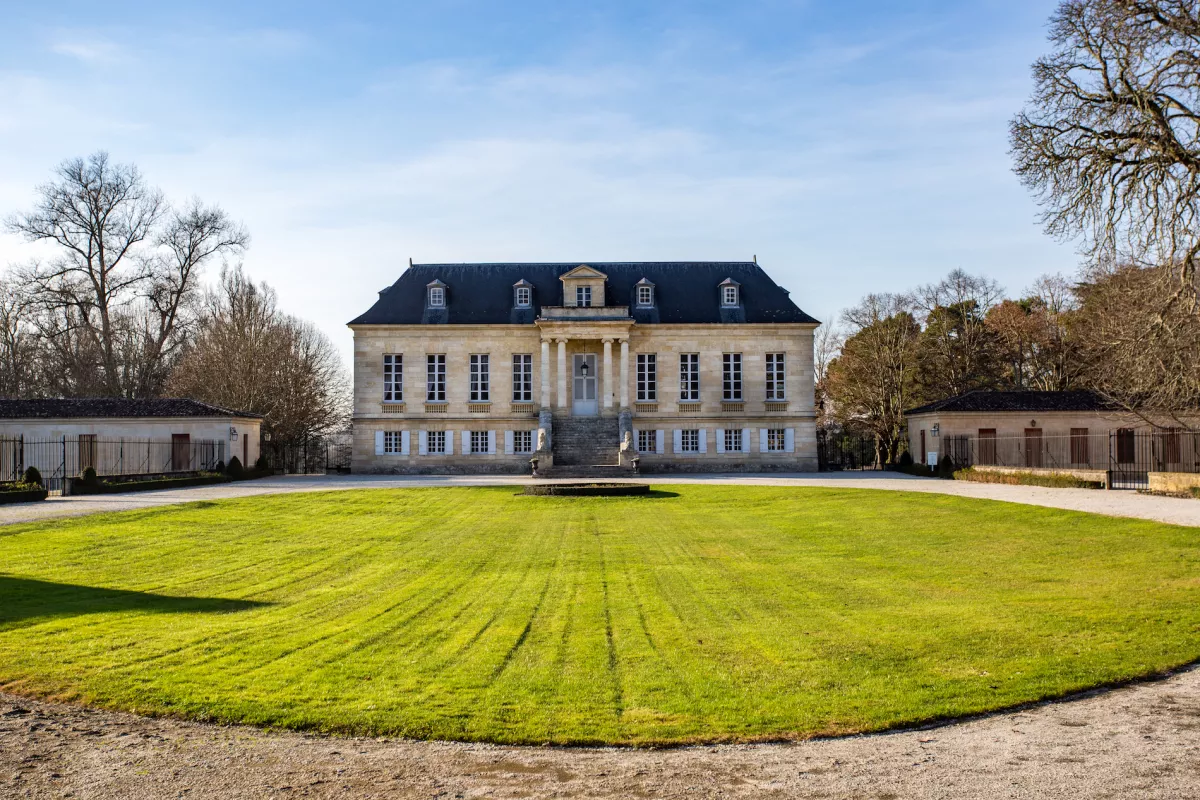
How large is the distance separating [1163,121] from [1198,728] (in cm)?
1888

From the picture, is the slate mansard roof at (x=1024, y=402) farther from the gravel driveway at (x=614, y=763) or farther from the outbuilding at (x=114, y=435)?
the gravel driveway at (x=614, y=763)

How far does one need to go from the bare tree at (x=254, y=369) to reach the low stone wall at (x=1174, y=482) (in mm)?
40447

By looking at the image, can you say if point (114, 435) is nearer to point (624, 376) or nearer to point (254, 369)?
point (254, 369)

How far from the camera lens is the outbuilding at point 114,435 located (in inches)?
1542

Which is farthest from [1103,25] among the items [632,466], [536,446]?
[536,446]

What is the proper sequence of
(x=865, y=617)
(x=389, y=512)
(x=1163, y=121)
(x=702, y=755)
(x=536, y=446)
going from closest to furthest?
(x=702, y=755), (x=865, y=617), (x=1163, y=121), (x=389, y=512), (x=536, y=446)

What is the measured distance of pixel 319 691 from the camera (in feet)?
25.6

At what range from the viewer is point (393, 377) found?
48938 mm

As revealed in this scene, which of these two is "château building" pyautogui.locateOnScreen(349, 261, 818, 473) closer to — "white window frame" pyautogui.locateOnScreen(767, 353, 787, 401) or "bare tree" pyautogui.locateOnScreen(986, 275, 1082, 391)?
"white window frame" pyautogui.locateOnScreen(767, 353, 787, 401)

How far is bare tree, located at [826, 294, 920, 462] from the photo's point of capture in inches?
2127

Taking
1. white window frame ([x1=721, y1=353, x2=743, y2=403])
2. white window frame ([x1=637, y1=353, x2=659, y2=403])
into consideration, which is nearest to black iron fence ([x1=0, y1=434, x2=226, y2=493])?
white window frame ([x1=637, y1=353, x2=659, y2=403])

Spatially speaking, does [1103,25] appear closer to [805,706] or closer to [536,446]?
[805,706]

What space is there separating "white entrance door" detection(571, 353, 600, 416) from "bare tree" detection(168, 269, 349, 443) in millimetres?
16127

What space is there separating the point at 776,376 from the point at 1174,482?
992 inches
